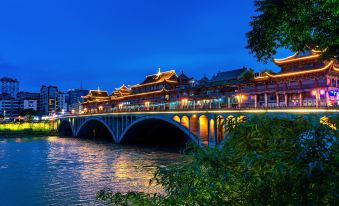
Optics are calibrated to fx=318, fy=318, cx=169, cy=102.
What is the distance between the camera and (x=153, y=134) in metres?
63.2

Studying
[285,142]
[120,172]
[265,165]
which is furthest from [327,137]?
[120,172]

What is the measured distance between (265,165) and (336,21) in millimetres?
7175

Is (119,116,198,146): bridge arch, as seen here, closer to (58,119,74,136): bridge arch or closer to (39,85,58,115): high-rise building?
(58,119,74,136): bridge arch

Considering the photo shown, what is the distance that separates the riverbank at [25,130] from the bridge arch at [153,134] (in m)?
38.5

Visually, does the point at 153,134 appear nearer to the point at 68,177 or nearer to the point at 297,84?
the point at 297,84

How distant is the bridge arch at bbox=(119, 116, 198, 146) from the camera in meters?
58.1

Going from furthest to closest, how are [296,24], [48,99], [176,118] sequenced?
[48,99]
[176,118]
[296,24]

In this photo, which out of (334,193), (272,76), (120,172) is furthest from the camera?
(272,76)

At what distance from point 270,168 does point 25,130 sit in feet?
306

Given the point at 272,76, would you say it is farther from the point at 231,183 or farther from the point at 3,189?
the point at 231,183

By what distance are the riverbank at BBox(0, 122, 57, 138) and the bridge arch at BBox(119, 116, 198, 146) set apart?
126 feet

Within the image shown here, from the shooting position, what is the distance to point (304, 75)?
43.2 metres

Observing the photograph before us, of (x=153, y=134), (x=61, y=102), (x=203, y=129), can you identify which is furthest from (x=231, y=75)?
(x=61, y=102)

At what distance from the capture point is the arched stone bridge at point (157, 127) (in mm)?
39344
